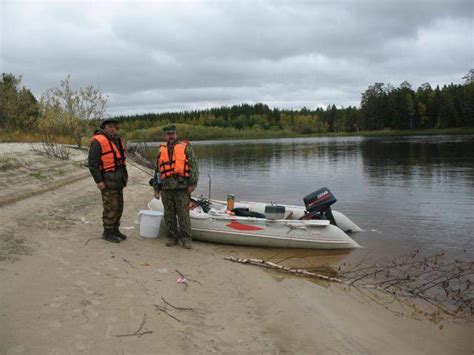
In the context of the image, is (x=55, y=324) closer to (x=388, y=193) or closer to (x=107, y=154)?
(x=107, y=154)

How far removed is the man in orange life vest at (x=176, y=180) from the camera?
7410 millimetres

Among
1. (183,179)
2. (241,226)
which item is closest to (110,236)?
(183,179)

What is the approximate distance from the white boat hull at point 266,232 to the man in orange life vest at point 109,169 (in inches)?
74.8

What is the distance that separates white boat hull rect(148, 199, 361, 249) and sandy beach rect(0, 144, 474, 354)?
0.73m

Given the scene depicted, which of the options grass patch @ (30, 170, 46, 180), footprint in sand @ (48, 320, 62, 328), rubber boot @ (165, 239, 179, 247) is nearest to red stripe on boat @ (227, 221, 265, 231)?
rubber boot @ (165, 239, 179, 247)

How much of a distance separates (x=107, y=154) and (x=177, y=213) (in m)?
1.63

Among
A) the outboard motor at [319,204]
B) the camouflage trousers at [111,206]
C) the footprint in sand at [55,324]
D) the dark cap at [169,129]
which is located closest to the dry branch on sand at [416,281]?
the outboard motor at [319,204]

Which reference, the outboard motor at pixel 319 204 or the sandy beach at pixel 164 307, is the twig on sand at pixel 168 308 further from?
the outboard motor at pixel 319 204

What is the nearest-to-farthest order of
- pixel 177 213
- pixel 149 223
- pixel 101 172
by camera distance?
pixel 101 172
pixel 177 213
pixel 149 223

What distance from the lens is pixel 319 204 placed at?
377 inches

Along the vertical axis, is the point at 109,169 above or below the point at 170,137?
below

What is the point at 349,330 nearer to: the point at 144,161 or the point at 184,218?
the point at 184,218

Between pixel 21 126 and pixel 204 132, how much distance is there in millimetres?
81544

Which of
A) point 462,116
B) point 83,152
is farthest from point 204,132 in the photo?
point 83,152
